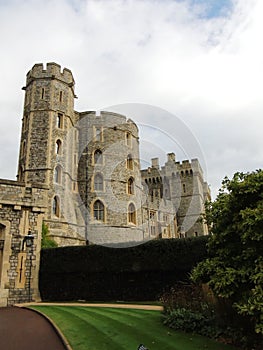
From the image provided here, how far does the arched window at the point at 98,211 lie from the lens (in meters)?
23.8

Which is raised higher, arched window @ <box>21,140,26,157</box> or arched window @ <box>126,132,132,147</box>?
arched window @ <box>126,132,132,147</box>

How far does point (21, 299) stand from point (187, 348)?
1020 centimetres

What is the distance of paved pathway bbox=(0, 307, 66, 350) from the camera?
6.02 metres

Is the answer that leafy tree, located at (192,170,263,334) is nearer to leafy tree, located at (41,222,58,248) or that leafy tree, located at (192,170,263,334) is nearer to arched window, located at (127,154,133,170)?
leafy tree, located at (41,222,58,248)

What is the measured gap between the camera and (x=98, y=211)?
945 inches

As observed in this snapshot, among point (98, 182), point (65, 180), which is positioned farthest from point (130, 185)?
point (65, 180)

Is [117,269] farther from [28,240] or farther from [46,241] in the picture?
[46,241]

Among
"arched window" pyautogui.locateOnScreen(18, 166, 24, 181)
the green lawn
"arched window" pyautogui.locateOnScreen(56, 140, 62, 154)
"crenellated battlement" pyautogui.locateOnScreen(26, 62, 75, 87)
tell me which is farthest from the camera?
"crenellated battlement" pyautogui.locateOnScreen(26, 62, 75, 87)

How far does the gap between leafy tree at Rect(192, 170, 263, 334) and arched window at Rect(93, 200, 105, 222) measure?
1733cm

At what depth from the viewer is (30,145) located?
70.6 ft

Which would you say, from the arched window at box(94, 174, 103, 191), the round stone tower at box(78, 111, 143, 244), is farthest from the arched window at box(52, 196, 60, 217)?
the arched window at box(94, 174, 103, 191)

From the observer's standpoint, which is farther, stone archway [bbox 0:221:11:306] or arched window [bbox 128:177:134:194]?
arched window [bbox 128:177:134:194]

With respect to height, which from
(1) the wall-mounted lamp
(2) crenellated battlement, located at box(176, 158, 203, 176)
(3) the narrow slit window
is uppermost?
(2) crenellated battlement, located at box(176, 158, 203, 176)

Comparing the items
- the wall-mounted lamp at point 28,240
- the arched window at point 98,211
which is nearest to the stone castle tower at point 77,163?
the arched window at point 98,211
